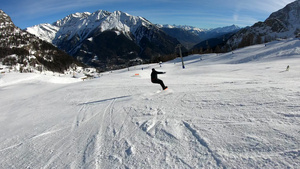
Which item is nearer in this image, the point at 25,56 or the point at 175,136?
the point at 175,136

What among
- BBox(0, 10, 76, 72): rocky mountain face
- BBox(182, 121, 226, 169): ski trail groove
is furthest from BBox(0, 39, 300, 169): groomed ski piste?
BBox(0, 10, 76, 72): rocky mountain face

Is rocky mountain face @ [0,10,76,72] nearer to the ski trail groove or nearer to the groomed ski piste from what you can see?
the groomed ski piste

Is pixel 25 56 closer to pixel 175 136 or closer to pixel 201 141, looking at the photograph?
pixel 175 136

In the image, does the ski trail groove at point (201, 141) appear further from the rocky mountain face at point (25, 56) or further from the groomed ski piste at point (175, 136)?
the rocky mountain face at point (25, 56)

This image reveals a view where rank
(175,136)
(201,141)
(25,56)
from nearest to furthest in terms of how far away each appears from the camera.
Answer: (201,141), (175,136), (25,56)

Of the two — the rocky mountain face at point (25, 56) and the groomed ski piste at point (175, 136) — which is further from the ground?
the rocky mountain face at point (25, 56)

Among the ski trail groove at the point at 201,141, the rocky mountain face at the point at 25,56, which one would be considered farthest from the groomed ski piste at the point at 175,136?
the rocky mountain face at the point at 25,56

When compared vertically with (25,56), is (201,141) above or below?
below

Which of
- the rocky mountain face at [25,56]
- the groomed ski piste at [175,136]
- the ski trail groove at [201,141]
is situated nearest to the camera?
the ski trail groove at [201,141]

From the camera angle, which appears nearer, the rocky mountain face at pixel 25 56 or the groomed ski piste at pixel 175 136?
the groomed ski piste at pixel 175 136

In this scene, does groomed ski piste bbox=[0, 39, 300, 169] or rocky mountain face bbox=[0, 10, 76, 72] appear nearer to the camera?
groomed ski piste bbox=[0, 39, 300, 169]

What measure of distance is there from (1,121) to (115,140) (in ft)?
29.0

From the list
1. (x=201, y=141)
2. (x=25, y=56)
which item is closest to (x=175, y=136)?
(x=201, y=141)

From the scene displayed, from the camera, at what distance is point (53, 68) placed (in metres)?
183
